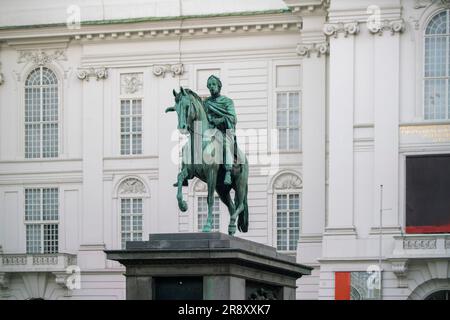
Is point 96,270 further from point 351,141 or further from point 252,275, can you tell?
point 252,275

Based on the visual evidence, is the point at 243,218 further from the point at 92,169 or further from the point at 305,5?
the point at 92,169

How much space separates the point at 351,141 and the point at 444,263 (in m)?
4.83

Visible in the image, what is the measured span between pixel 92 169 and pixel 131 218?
2.30m

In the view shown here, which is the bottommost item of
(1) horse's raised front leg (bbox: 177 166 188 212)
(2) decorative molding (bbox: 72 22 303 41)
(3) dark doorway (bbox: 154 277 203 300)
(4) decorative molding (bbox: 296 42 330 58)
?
(3) dark doorway (bbox: 154 277 203 300)

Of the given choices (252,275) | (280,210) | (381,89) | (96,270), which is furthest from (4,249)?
(252,275)

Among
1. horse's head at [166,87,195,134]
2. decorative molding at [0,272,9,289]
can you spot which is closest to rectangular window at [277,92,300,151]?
decorative molding at [0,272,9,289]

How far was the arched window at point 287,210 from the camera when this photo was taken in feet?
180

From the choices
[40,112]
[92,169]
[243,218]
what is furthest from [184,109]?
[40,112]

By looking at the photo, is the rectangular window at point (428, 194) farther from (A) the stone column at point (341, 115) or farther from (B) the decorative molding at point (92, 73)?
(B) the decorative molding at point (92, 73)

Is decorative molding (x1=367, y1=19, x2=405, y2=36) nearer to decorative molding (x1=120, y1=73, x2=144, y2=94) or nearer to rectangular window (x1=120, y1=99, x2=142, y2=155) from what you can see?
decorative molding (x1=120, y1=73, x2=144, y2=94)

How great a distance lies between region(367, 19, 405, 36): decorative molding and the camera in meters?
52.1

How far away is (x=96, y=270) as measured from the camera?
186 feet

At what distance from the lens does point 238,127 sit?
56.1 meters

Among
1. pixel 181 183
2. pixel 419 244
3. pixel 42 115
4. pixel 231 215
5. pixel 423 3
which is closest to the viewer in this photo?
pixel 181 183
